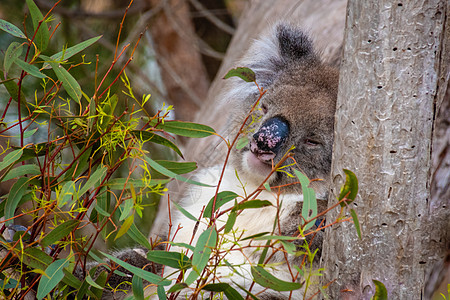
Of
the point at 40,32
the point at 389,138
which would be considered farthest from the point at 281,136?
the point at 40,32

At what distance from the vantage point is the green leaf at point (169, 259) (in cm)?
127

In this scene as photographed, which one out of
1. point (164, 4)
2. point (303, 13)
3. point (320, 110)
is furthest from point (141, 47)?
point (320, 110)

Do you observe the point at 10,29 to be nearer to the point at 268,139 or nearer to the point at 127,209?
the point at 127,209

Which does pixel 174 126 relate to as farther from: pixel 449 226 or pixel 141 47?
pixel 141 47

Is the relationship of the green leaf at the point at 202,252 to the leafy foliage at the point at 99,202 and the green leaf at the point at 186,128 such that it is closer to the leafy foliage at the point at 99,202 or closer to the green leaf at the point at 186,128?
the leafy foliage at the point at 99,202

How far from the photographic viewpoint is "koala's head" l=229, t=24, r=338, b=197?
6.20ft

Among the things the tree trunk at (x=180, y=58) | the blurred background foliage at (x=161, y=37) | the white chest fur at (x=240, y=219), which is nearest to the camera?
the white chest fur at (x=240, y=219)

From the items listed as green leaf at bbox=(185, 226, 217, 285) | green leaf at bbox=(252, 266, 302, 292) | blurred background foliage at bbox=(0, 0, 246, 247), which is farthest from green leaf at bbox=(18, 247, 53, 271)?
blurred background foliage at bbox=(0, 0, 246, 247)

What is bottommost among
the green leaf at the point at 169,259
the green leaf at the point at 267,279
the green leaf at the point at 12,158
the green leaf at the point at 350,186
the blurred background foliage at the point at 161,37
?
the green leaf at the point at 169,259

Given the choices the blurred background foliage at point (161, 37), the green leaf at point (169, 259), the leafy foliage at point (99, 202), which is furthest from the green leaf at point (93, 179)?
the blurred background foliage at point (161, 37)

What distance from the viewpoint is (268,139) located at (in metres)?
1.82

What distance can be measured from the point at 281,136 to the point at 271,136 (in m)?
0.05

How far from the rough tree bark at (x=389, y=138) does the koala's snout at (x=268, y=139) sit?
18.2 inches

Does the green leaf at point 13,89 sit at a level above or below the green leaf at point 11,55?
below
